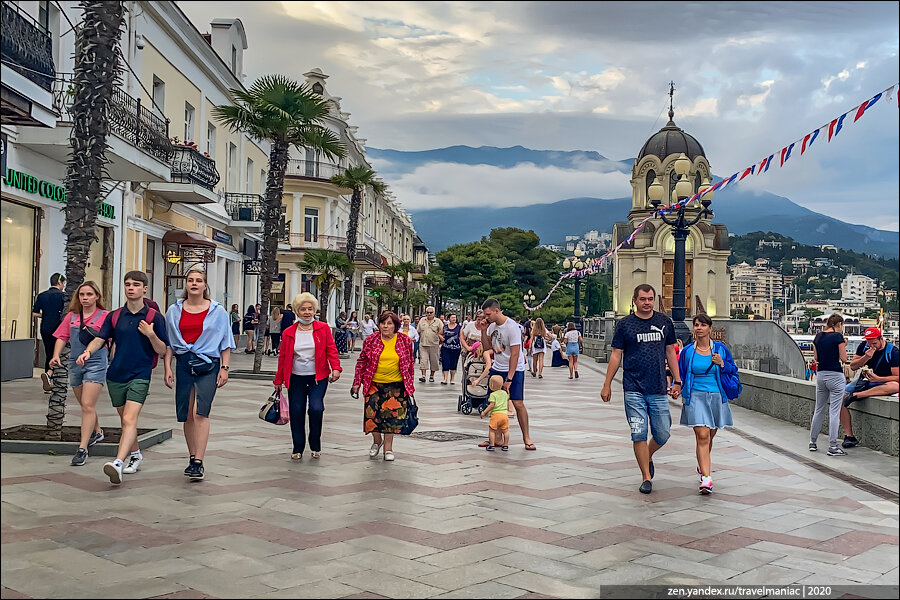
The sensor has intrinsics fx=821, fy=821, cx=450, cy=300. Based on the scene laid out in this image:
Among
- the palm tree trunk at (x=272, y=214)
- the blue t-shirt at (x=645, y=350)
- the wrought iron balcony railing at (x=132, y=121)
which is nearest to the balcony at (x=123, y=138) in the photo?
the wrought iron balcony railing at (x=132, y=121)

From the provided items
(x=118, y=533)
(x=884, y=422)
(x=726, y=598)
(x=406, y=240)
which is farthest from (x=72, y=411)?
(x=406, y=240)

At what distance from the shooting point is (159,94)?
24.2m

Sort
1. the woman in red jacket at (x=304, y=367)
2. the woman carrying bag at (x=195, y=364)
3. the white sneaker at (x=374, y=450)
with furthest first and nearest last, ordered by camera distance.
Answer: the white sneaker at (x=374, y=450), the woman in red jacket at (x=304, y=367), the woman carrying bag at (x=195, y=364)

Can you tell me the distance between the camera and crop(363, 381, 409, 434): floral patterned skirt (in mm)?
8914

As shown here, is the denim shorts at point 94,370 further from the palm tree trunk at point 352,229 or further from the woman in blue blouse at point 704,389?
the palm tree trunk at point 352,229

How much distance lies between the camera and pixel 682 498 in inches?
289

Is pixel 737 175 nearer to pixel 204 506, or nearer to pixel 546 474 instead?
pixel 546 474

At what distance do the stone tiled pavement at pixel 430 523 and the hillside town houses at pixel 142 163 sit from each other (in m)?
5.29

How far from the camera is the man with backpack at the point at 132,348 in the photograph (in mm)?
7418

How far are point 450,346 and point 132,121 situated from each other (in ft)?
30.6

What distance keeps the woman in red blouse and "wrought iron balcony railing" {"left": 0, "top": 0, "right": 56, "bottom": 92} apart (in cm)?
818

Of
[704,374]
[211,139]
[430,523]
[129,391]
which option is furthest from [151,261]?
[430,523]

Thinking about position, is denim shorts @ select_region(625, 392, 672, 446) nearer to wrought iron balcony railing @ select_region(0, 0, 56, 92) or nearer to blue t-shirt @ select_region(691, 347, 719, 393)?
blue t-shirt @ select_region(691, 347, 719, 393)

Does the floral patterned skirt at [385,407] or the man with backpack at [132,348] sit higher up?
the man with backpack at [132,348]
